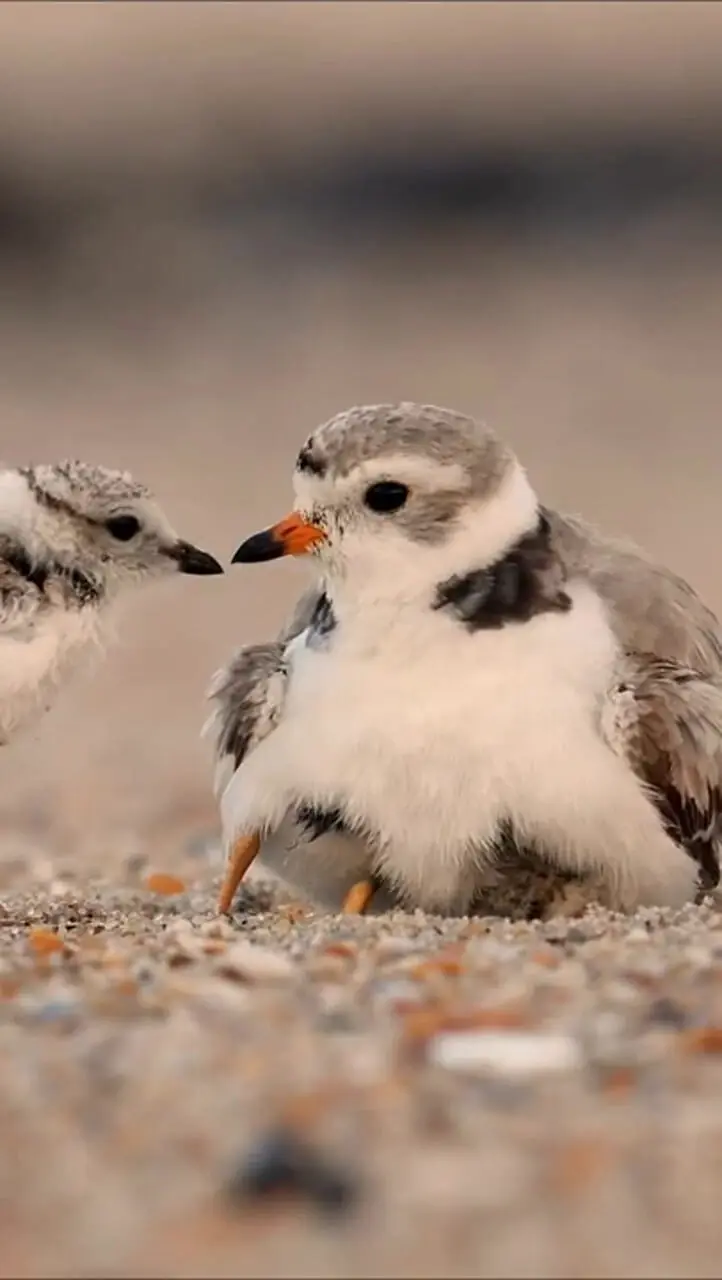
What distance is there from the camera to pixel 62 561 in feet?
11.0

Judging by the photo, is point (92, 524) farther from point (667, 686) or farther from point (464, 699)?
point (667, 686)

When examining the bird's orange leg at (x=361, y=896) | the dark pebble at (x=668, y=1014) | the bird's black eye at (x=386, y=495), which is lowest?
the dark pebble at (x=668, y=1014)

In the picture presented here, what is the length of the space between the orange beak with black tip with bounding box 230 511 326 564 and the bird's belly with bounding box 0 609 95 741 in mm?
402

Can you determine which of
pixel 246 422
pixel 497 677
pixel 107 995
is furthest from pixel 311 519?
pixel 246 422

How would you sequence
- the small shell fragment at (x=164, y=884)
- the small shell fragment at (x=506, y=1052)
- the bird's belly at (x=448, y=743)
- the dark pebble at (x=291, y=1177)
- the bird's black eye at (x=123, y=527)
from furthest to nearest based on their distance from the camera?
the small shell fragment at (x=164, y=884), the bird's black eye at (x=123, y=527), the bird's belly at (x=448, y=743), the small shell fragment at (x=506, y=1052), the dark pebble at (x=291, y=1177)

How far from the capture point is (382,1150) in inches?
71.7

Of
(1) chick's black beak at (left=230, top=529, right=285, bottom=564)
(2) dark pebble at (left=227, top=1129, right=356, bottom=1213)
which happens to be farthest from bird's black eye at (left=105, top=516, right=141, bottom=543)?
(2) dark pebble at (left=227, top=1129, right=356, bottom=1213)

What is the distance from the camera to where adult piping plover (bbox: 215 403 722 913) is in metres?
2.79

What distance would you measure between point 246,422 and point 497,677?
6.25 m

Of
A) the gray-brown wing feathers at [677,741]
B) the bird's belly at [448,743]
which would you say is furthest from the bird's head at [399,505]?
the gray-brown wing feathers at [677,741]

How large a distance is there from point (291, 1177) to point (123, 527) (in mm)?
1782

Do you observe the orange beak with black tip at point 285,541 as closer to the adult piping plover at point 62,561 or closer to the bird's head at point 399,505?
the bird's head at point 399,505

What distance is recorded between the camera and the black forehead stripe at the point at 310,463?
9.57 ft

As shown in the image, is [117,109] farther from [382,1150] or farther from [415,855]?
[382,1150]
